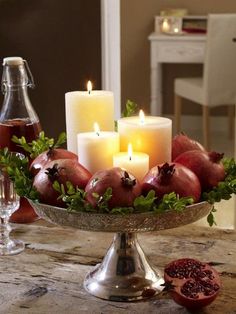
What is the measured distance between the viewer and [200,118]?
5.19m

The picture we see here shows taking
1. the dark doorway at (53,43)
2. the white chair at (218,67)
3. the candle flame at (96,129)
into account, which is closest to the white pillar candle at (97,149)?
the candle flame at (96,129)

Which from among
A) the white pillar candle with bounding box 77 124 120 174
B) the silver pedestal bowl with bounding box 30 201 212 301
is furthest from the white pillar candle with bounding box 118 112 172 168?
the silver pedestal bowl with bounding box 30 201 212 301

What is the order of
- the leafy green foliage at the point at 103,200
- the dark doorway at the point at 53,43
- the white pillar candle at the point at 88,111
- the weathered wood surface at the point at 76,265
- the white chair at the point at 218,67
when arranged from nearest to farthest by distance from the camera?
the leafy green foliage at the point at 103,200 → the weathered wood surface at the point at 76,265 → the white pillar candle at the point at 88,111 → the dark doorway at the point at 53,43 → the white chair at the point at 218,67

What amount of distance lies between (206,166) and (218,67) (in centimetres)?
332

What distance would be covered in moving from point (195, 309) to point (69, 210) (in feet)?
0.80

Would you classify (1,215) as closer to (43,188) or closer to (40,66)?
(43,188)

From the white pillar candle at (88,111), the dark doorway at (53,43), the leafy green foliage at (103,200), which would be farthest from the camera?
the dark doorway at (53,43)

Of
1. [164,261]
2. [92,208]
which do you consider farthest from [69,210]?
[164,261]

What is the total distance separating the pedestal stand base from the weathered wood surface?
2cm

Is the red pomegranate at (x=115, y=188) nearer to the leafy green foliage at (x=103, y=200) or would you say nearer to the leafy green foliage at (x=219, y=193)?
the leafy green foliage at (x=103, y=200)

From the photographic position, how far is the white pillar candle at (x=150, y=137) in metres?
1.13

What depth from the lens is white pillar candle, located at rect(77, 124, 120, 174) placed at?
44.1 inches

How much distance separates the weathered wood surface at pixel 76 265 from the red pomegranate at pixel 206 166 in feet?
0.60

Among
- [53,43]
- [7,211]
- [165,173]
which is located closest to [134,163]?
[165,173]
